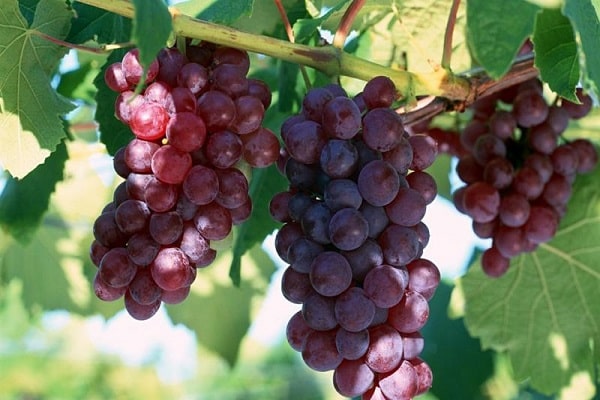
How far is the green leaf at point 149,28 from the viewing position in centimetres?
69

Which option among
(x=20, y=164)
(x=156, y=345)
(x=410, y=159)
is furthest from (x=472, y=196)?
(x=156, y=345)

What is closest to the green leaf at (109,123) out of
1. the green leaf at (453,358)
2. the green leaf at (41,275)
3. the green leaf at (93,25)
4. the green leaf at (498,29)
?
the green leaf at (93,25)

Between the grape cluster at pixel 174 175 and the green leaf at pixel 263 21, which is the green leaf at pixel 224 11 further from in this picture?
the green leaf at pixel 263 21

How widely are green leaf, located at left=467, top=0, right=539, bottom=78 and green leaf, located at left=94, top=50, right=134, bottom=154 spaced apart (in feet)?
1.72

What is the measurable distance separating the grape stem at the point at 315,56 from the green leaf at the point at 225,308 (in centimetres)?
85

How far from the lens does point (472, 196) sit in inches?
49.4

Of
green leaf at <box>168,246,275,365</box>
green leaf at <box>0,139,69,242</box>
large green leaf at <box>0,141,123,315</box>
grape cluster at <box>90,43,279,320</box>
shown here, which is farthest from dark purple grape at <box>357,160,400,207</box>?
large green leaf at <box>0,141,123,315</box>

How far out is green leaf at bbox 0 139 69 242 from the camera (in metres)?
1.28

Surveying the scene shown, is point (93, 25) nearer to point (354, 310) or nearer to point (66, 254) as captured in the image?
point (354, 310)

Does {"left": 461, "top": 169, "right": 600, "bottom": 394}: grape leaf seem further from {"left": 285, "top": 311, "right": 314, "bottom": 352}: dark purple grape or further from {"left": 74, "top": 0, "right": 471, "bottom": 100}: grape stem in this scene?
{"left": 285, "top": 311, "right": 314, "bottom": 352}: dark purple grape

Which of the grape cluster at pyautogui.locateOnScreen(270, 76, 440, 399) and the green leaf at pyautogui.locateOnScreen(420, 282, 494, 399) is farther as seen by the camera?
the green leaf at pyautogui.locateOnScreen(420, 282, 494, 399)

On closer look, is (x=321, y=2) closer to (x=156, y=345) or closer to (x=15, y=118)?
(x=15, y=118)

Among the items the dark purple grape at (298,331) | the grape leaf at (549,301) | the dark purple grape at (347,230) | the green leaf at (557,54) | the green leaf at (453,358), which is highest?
the green leaf at (557,54)

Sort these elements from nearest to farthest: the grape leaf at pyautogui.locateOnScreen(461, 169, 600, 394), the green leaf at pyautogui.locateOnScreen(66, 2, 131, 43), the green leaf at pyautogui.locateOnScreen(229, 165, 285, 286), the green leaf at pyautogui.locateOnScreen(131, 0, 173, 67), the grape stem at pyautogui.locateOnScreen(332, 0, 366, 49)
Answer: the green leaf at pyautogui.locateOnScreen(131, 0, 173, 67)
the grape stem at pyautogui.locateOnScreen(332, 0, 366, 49)
the green leaf at pyautogui.locateOnScreen(66, 2, 131, 43)
the green leaf at pyautogui.locateOnScreen(229, 165, 285, 286)
the grape leaf at pyautogui.locateOnScreen(461, 169, 600, 394)
